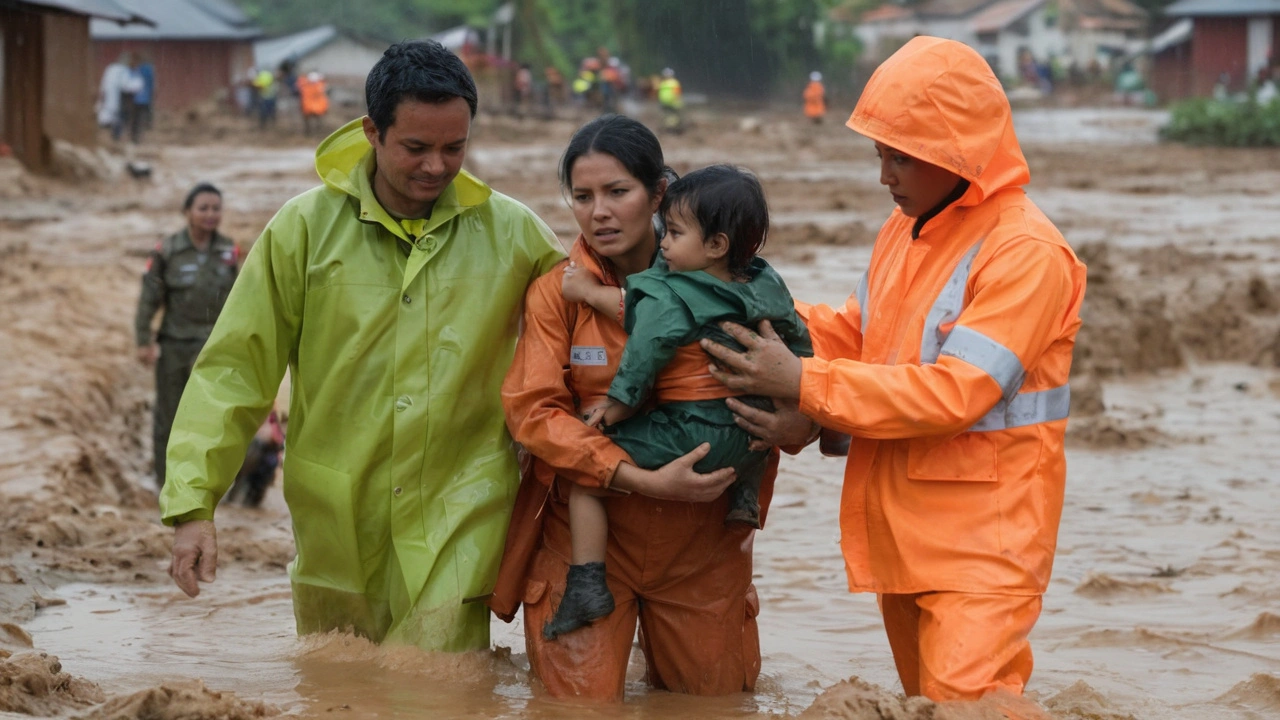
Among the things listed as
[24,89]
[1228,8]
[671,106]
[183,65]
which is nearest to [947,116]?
[24,89]

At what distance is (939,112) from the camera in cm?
348

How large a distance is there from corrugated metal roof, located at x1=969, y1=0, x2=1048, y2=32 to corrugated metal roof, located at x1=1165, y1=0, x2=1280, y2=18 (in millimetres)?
25409

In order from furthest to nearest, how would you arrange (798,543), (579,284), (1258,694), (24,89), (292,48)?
(292,48) < (24,89) < (798,543) < (1258,694) < (579,284)

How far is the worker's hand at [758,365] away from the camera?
3.50 metres

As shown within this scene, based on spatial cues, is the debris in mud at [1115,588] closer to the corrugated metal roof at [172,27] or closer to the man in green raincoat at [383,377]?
the man in green raincoat at [383,377]

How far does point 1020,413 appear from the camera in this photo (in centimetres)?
352

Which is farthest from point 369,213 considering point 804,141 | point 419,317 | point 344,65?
point 344,65

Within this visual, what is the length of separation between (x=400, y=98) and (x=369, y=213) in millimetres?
331

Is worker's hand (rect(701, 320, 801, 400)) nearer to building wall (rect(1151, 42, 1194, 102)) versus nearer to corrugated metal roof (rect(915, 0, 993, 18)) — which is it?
building wall (rect(1151, 42, 1194, 102))

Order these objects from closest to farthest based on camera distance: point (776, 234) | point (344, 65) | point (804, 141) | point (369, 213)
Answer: point (369, 213)
point (776, 234)
point (804, 141)
point (344, 65)

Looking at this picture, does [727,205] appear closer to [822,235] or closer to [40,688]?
[40,688]

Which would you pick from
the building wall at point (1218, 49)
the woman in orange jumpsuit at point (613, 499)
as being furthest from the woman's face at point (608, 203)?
the building wall at point (1218, 49)

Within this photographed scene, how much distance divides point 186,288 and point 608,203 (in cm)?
500

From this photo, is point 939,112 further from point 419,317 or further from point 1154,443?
point 1154,443
